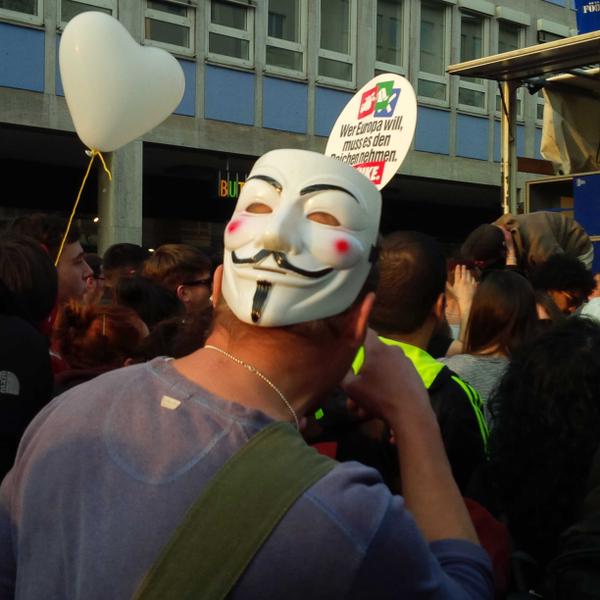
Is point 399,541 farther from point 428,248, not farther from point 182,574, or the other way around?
point 428,248

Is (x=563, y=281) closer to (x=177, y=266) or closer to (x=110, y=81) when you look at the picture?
(x=177, y=266)

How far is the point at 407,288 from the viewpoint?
113 inches

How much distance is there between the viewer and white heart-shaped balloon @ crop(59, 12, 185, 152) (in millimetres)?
5469

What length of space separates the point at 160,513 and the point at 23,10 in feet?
50.1

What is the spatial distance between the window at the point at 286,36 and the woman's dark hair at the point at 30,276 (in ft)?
50.9

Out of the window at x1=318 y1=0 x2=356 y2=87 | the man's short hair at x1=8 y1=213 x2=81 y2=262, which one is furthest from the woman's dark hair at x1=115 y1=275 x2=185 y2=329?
the window at x1=318 y1=0 x2=356 y2=87

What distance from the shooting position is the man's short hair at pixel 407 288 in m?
2.87

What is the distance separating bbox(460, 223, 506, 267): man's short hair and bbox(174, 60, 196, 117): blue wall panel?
41.9 ft

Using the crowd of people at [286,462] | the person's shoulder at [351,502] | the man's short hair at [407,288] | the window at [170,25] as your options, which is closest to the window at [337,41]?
the window at [170,25]

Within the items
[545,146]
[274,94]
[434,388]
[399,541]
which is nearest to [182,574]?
[399,541]

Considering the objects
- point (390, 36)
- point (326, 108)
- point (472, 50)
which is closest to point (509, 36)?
point (472, 50)

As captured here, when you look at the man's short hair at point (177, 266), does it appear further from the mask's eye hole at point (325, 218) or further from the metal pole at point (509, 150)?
the mask's eye hole at point (325, 218)

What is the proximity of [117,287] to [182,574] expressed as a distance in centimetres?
359

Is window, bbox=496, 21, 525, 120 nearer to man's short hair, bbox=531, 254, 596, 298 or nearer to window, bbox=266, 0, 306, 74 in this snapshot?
window, bbox=266, 0, 306, 74
